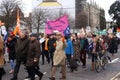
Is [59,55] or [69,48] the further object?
[69,48]

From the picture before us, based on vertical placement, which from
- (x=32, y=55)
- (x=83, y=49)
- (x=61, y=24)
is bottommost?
(x=83, y=49)

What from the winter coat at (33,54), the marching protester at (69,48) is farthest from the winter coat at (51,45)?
the winter coat at (33,54)

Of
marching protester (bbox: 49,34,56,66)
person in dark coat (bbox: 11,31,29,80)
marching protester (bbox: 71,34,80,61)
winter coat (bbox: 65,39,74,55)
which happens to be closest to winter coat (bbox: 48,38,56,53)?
marching protester (bbox: 49,34,56,66)

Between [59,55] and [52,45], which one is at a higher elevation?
[59,55]

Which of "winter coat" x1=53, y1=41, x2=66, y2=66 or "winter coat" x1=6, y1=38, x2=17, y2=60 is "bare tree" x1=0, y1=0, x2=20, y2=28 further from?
"winter coat" x1=53, y1=41, x2=66, y2=66

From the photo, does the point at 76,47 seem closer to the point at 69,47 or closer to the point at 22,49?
the point at 69,47

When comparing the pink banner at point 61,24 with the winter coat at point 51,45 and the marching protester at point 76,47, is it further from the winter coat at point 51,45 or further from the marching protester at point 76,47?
the winter coat at point 51,45

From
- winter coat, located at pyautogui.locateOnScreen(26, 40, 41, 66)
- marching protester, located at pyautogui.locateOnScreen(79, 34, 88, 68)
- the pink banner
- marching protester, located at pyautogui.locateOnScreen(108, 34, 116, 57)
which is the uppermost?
the pink banner

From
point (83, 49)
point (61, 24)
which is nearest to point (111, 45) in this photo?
point (83, 49)

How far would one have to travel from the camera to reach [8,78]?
1577cm

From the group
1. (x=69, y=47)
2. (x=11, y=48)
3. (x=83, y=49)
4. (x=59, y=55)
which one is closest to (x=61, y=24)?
(x=69, y=47)

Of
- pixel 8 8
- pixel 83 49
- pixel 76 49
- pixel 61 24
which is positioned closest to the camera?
pixel 61 24

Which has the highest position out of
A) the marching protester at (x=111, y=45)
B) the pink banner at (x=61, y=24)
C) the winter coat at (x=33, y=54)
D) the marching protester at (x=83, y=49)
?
the pink banner at (x=61, y=24)

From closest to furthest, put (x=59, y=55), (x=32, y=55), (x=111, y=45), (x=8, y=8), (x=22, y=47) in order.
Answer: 1. (x=32, y=55)
2. (x=22, y=47)
3. (x=59, y=55)
4. (x=111, y=45)
5. (x=8, y=8)
